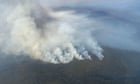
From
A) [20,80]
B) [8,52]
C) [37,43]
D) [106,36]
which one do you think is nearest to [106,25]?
[106,36]

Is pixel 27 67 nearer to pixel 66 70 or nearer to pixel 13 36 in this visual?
pixel 66 70

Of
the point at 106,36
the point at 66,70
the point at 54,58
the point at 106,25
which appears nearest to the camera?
the point at 66,70

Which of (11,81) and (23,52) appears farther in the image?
(23,52)

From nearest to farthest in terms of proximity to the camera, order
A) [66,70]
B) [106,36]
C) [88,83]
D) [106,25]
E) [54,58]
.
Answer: [88,83] < [66,70] < [54,58] < [106,36] < [106,25]

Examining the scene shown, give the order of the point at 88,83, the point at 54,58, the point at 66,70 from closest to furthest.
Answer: the point at 88,83
the point at 66,70
the point at 54,58

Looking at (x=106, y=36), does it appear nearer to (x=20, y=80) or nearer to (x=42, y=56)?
(x=42, y=56)

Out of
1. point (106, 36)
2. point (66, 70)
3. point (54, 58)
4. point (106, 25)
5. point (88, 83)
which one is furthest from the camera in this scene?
point (106, 25)

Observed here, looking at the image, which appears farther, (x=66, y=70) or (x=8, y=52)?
(x=8, y=52)
